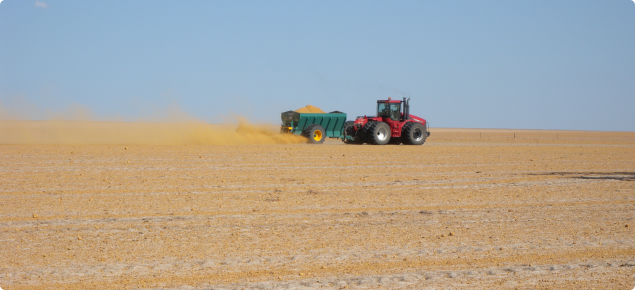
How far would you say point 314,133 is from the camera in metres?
32.8

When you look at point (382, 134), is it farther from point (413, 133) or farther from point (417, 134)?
point (417, 134)

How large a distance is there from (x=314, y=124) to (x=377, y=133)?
358 centimetres

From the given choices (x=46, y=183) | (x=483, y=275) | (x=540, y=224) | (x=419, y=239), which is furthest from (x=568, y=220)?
(x=46, y=183)

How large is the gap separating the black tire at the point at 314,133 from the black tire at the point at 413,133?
4.19 meters

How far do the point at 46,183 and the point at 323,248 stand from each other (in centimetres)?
931

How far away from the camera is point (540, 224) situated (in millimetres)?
10266

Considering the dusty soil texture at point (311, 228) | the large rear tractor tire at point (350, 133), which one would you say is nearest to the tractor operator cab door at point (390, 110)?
the large rear tractor tire at point (350, 133)

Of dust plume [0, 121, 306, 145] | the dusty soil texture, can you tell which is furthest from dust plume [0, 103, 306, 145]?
the dusty soil texture

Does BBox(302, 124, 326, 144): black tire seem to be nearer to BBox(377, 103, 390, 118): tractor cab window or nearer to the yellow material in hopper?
BBox(377, 103, 390, 118): tractor cab window

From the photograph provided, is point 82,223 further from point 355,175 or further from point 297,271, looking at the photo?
point 355,175

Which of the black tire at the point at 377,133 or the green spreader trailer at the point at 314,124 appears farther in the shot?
the green spreader trailer at the point at 314,124

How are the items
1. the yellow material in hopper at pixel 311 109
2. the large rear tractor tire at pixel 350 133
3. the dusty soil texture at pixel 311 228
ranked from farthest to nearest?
the yellow material in hopper at pixel 311 109 → the large rear tractor tire at pixel 350 133 → the dusty soil texture at pixel 311 228

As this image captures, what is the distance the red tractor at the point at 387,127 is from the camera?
1219 inches

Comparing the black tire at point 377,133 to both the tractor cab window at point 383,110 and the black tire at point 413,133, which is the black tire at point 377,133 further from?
the black tire at point 413,133
